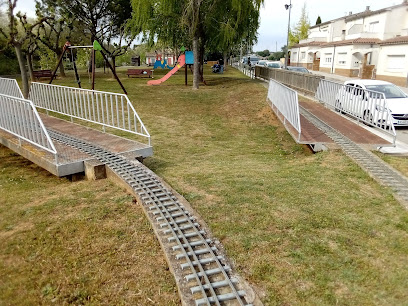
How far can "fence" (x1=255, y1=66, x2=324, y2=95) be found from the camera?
15896 mm

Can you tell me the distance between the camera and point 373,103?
8461 millimetres

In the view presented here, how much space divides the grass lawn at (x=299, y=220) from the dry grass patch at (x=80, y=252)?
0.76 metres

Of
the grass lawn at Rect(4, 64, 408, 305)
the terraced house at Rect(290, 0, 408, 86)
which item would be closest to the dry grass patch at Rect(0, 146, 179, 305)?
the grass lawn at Rect(4, 64, 408, 305)

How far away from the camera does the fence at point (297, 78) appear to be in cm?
1590

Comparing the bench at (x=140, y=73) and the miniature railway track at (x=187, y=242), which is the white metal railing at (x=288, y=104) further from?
the bench at (x=140, y=73)

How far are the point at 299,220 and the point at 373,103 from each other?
5.97 meters

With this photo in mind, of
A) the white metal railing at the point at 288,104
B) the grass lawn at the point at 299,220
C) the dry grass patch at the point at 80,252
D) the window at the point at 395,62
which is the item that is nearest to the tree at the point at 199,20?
the white metal railing at the point at 288,104

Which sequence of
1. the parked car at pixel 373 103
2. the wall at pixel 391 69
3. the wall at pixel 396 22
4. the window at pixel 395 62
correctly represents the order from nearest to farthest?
the parked car at pixel 373 103 → the wall at pixel 391 69 → the window at pixel 395 62 → the wall at pixel 396 22

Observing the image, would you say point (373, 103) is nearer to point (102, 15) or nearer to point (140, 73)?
point (140, 73)

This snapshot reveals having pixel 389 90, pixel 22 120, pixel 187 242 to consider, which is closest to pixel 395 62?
pixel 389 90

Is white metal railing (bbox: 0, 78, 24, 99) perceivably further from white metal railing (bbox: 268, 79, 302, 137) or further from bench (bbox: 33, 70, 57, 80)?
bench (bbox: 33, 70, 57, 80)

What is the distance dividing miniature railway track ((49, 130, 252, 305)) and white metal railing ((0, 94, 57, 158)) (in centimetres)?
144

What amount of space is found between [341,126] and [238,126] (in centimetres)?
353

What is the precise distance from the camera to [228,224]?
12.5 feet
